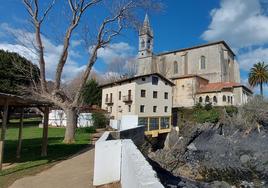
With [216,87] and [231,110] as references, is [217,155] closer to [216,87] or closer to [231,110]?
[231,110]

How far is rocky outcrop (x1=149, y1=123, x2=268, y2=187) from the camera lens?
64.3ft

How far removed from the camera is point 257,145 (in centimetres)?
3053

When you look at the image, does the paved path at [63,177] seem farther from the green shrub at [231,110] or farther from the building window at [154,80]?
the green shrub at [231,110]

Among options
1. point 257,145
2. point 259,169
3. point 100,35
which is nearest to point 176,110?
point 257,145

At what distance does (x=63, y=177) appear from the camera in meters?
7.93

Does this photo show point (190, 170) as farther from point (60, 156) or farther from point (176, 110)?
point (176, 110)

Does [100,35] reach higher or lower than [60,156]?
higher

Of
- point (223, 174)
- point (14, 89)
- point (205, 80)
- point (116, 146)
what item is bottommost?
point (223, 174)

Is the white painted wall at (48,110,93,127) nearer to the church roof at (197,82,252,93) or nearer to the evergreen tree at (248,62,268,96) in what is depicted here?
the church roof at (197,82,252,93)

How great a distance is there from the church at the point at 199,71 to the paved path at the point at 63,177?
3727 centimetres

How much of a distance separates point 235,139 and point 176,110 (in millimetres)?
14195

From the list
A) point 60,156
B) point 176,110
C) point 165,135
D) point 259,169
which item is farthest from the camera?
point 176,110

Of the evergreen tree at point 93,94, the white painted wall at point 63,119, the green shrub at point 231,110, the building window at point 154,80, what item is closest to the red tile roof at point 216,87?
the green shrub at point 231,110

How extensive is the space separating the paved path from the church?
37.3 meters
